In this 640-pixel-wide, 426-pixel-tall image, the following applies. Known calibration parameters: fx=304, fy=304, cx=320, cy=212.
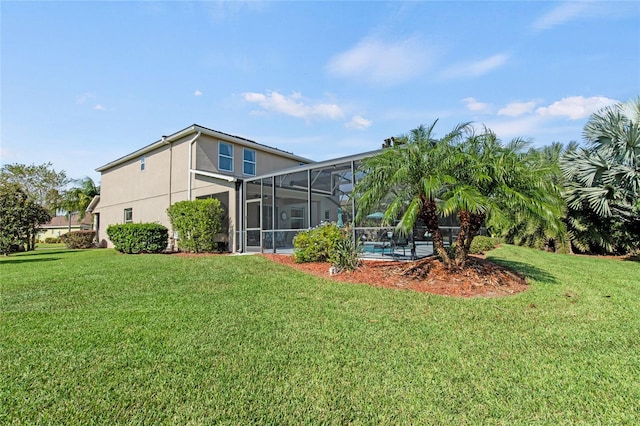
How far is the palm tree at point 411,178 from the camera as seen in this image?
6.59 meters

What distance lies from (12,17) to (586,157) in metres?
20.7

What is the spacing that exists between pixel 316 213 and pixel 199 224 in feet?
23.5

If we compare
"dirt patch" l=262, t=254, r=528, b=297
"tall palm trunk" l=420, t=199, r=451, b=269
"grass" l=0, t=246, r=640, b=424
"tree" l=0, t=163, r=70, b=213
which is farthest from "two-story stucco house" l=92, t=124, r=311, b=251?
"tree" l=0, t=163, r=70, b=213

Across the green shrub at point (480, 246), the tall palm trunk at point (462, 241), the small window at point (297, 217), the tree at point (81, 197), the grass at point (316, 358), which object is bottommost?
the grass at point (316, 358)

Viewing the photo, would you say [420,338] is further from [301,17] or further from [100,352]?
[301,17]

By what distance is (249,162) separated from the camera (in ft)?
57.1

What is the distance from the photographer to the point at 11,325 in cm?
430

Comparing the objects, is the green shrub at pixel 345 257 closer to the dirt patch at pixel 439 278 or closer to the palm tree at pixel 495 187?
the dirt patch at pixel 439 278

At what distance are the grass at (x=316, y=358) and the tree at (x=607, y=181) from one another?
29.3ft

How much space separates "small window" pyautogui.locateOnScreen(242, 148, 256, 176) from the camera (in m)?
17.2

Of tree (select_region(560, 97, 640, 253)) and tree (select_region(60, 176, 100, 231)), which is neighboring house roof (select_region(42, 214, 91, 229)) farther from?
tree (select_region(560, 97, 640, 253))

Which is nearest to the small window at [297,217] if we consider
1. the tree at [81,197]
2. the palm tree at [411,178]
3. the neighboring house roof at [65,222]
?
the palm tree at [411,178]

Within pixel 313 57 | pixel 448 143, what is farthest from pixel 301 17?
pixel 448 143

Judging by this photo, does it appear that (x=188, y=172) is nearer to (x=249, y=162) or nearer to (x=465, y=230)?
(x=249, y=162)
